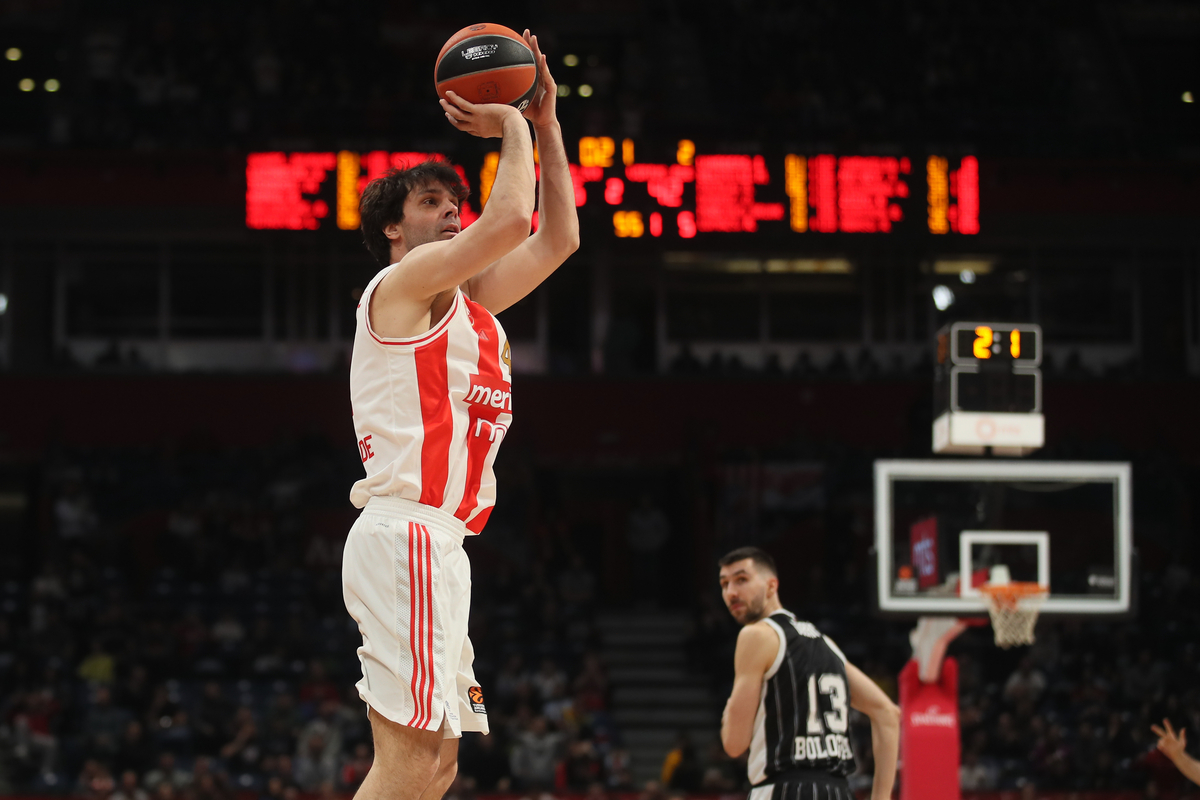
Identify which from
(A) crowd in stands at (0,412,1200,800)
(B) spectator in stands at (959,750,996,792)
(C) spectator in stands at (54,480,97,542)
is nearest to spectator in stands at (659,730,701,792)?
(A) crowd in stands at (0,412,1200,800)

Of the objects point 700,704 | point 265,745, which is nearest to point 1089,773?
point 700,704

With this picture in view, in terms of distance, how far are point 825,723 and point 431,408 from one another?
272 centimetres

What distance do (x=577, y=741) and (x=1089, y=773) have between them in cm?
439

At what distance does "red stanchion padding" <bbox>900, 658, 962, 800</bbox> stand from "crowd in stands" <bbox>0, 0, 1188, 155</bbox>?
26.2 feet

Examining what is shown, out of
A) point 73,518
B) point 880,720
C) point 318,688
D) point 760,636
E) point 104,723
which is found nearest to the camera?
point 760,636

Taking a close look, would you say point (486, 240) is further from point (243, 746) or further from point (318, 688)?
point (318, 688)

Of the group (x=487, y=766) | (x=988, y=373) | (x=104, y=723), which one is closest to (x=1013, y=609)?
(x=988, y=373)

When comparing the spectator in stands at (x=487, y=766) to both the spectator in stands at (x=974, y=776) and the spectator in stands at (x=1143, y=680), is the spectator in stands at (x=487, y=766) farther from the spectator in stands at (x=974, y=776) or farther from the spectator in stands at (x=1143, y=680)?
the spectator in stands at (x=1143, y=680)

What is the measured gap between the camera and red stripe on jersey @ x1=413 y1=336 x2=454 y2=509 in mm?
3270

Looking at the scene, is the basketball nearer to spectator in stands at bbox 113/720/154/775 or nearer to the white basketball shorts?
the white basketball shorts

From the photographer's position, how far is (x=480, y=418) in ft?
11.1

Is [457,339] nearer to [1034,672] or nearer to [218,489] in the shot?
[1034,672]

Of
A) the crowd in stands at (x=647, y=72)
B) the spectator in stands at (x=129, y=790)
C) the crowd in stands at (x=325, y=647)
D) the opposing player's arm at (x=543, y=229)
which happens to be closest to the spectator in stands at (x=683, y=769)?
the crowd in stands at (x=325, y=647)

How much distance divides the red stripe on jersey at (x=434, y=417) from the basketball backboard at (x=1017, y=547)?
5.77 metres
